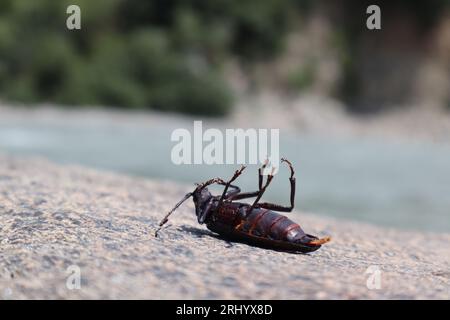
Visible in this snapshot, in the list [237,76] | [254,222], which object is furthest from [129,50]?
[254,222]

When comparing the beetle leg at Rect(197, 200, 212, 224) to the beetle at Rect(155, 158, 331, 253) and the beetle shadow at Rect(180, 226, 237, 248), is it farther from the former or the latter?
the beetle shadow at Rect(180, 226, 237, 248)

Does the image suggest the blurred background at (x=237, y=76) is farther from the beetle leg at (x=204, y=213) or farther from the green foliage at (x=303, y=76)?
the beetle leg at (x=204, y=213)

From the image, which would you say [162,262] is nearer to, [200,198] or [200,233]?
[200,198]

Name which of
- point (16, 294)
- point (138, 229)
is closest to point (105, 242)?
point (138, 229)

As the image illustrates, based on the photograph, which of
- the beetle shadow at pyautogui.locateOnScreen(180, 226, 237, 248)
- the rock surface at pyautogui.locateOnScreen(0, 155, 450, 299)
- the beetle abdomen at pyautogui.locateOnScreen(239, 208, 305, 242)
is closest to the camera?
the rock surface at pyautogui.locateOnScreen(0, 155, 450, 299)

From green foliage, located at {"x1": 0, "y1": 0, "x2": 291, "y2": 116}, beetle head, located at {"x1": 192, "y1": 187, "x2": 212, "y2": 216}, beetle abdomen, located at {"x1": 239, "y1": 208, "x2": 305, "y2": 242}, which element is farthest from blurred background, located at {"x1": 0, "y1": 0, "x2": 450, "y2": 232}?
beetle abdomen, located at {"x1": 239, "y1": 208, "x2": 305, "y2": 242}

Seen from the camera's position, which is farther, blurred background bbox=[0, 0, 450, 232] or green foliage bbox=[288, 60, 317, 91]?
green foliage bbox=[288, 60, 317, 91]

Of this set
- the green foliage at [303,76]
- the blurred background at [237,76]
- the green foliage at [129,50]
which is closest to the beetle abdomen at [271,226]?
the blurred background at [237,76]
